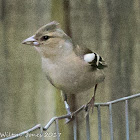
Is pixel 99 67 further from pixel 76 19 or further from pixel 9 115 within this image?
pixel 9 115

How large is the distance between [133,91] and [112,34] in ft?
1.24

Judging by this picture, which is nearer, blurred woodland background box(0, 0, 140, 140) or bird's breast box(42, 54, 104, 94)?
bird's breast box(42, 54, 104, 94)

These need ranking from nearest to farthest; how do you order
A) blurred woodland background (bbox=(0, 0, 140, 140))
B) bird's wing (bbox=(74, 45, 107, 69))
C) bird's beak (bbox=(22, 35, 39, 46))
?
1. bird's beak (bbox=(22, 35, 39, 46))
2. bird's wing (bbox=(74, 45, 107, 69))
3. blurred woodland background (bbox=(0, 0, 140, 140))

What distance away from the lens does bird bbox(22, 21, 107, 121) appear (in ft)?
5.26

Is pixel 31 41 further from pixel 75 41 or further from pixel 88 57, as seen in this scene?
pixel 75 41

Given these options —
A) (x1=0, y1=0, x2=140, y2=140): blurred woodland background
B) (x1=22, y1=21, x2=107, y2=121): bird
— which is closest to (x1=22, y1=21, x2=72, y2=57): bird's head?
Answer: (x1=22, y1=21, x2=107, y2=121): bird

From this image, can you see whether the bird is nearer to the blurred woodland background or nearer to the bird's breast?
the bird's breast

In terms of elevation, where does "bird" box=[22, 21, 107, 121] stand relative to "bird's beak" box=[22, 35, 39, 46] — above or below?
below

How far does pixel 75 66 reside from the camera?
5.42 ft

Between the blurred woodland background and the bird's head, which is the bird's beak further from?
the blurred woodland background

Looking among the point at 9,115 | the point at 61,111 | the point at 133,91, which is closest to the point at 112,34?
the point at 133,91

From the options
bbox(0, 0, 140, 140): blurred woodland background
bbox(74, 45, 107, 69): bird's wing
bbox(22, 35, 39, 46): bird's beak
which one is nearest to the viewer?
bbox(22, 35, 39, 46): bird's beak

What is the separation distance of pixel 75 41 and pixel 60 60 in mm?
514

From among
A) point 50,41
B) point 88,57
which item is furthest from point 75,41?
point 50,41
